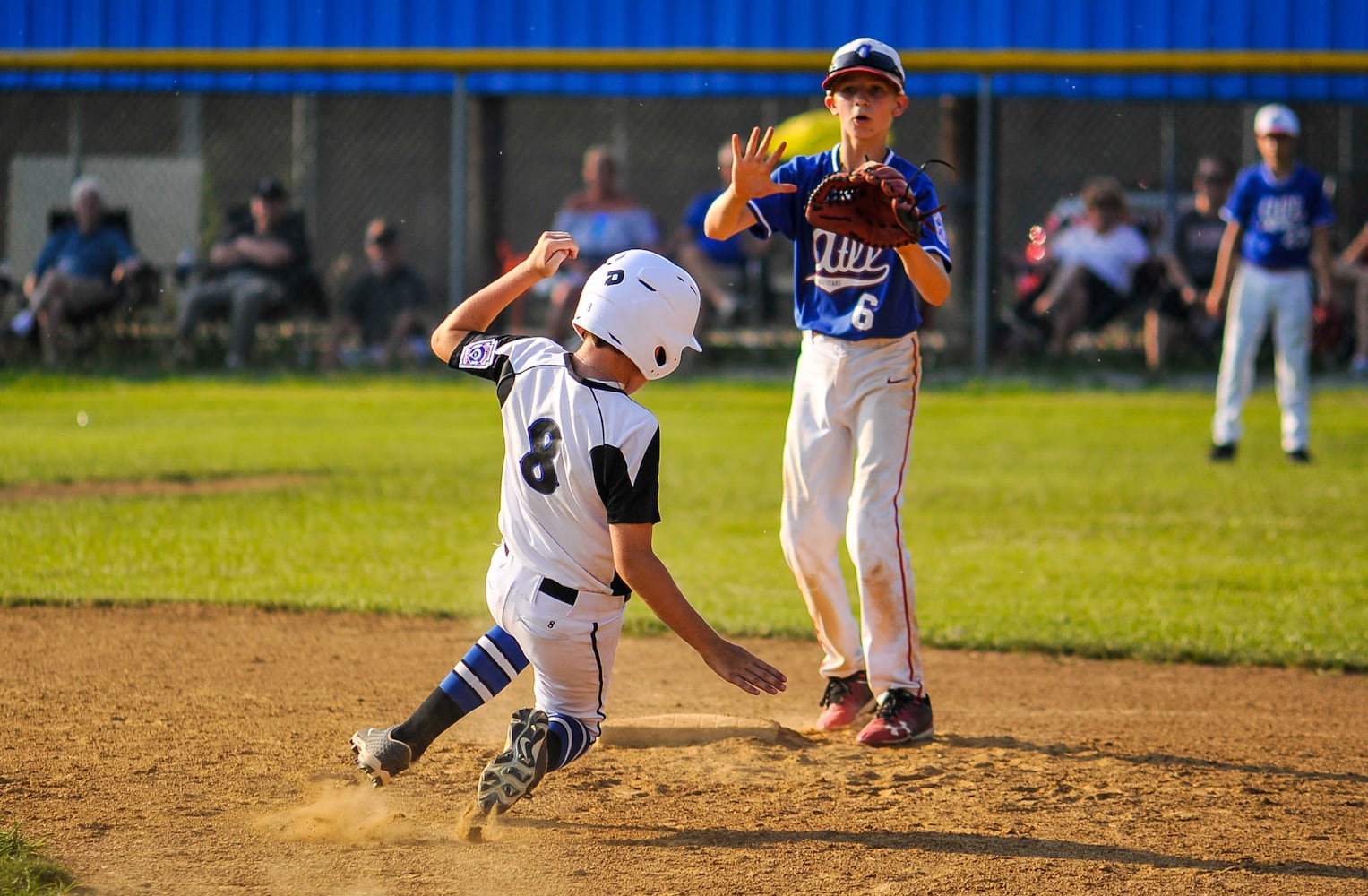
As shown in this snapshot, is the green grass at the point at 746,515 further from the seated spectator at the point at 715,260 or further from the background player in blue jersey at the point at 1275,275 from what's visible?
the seated spectator at the point at 715,260

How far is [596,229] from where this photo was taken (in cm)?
1336

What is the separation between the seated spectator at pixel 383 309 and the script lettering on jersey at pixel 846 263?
9.43 meters

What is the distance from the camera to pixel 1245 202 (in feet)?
32.0

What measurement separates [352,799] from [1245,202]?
25.4ft

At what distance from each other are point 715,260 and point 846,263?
9268 mm

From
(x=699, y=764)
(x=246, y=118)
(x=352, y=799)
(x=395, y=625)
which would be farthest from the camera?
(x=246, y=118)

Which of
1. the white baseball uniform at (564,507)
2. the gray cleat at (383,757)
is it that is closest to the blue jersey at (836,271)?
the white baseball uniform at (564,507)

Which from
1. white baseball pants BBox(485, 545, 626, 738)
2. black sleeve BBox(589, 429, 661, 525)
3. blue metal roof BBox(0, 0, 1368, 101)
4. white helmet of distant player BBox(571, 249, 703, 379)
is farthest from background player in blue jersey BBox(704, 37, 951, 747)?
blue metal roof BBox(0, 0, 1368, 101)

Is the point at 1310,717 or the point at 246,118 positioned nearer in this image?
the point at 1310,717

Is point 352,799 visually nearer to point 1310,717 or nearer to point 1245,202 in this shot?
point 1310,717

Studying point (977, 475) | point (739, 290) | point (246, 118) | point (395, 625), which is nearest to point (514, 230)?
point (246, 118)

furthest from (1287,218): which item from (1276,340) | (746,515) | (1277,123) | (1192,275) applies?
(746,515)

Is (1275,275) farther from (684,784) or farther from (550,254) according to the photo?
(550,254)

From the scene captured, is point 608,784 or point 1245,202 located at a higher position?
point 1245,202
